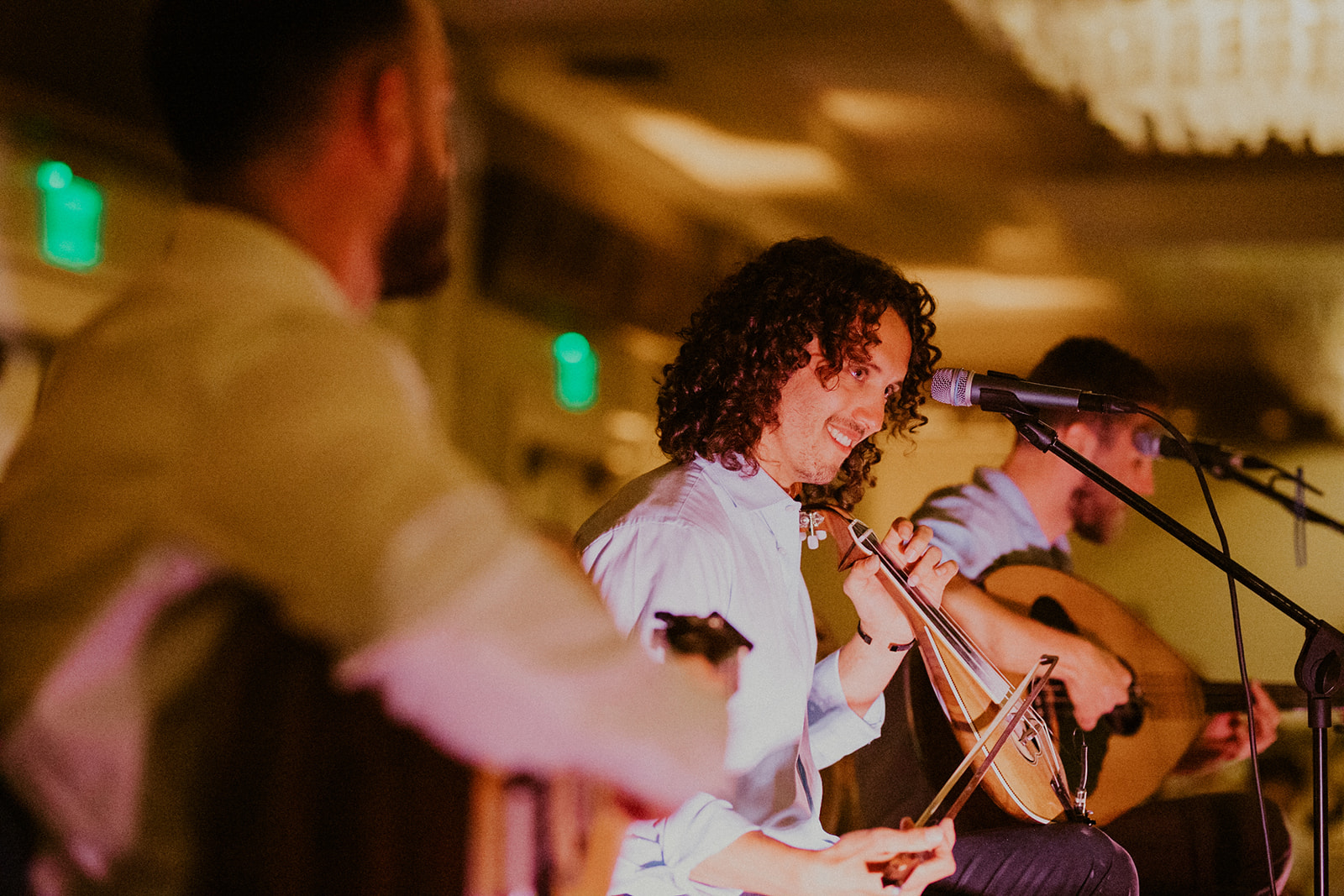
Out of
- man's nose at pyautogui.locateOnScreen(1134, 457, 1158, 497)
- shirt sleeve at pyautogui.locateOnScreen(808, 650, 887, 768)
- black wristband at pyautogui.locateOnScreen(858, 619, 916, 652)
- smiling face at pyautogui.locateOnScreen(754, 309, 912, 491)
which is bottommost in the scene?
shirt sleeve at pyautogui.locateOnScreen(808, 650, 887, 768)

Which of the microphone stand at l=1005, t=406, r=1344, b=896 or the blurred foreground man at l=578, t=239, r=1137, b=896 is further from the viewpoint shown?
the microphone stand at l=1005, t=406, r=1344, b=896

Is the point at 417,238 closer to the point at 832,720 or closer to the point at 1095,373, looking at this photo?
the point at 832,720

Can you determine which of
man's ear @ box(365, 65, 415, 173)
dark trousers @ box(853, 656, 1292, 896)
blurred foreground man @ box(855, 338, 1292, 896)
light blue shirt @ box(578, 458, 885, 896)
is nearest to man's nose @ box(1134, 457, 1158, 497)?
blurred foreground man @ box(855, 338, 1292, 896)

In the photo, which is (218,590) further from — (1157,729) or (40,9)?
(1157,729)

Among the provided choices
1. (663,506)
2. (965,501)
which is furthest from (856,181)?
(663,506)

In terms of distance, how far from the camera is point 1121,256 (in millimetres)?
5172

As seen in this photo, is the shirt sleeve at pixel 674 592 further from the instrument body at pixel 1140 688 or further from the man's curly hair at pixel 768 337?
the instrument body at pixel 1140 688

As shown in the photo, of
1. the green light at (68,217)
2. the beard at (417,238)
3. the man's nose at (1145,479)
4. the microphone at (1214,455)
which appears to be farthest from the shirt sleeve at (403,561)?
the man's nose at (1145,479)

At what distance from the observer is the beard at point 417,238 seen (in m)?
1.21

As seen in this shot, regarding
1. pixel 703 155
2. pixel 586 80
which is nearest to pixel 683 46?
pixel 586 80

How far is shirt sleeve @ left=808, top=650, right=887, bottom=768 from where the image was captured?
192 centimetres

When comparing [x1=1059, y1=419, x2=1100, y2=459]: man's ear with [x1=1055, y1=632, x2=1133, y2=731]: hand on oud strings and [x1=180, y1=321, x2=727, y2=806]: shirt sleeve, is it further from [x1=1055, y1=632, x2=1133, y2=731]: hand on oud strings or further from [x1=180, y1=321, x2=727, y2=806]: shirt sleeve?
[x1=180, y1=321, x2=727, y2=806]: shirt sleeve

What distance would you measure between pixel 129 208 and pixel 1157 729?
205cm

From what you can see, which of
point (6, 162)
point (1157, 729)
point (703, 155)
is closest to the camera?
point (6, 162)
